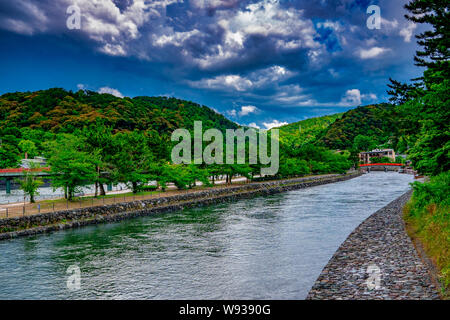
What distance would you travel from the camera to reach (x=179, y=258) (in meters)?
18.3

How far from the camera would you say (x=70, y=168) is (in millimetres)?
33062

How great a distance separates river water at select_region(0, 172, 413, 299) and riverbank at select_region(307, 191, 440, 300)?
51.1 inches

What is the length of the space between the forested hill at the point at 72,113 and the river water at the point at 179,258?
71.8 meters

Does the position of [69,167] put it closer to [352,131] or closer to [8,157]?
[8,157]

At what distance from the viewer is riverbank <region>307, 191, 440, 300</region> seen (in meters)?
10.8

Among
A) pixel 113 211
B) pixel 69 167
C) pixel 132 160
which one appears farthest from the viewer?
pixel 132 160

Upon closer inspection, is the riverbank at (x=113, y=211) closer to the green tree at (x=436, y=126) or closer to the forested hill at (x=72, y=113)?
the green tree at (x=436, y=126)

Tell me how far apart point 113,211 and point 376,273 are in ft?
82.4

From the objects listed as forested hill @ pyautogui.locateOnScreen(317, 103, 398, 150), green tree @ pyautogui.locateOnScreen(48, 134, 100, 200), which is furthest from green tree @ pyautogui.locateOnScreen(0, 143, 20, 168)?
forested hill @ pyautogui.locateOnScreen(317, 103, 398, 150)

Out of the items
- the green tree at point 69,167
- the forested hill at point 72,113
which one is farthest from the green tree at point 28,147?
the green tree at point 69,167

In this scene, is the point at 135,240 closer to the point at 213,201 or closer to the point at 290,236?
the point at 290,236

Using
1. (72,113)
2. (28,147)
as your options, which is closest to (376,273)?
(28,147)

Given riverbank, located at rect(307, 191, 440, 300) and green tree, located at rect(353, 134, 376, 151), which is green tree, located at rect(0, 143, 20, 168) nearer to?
riverbank, located at rect(307, 191, 440, 300)
